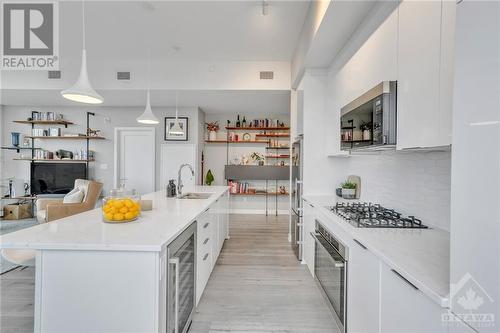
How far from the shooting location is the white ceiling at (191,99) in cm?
461

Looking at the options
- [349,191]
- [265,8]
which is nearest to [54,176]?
[265,8]

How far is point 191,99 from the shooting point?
506 centimetres

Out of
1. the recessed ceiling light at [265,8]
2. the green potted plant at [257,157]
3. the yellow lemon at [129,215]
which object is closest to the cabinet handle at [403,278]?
the yellow lemon at [129,215]

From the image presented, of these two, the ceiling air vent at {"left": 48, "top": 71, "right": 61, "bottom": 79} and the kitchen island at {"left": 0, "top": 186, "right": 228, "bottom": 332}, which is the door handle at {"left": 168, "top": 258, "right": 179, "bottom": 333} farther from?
the ceiling air vent at {"left": 48, "top": 71, "right": 61, "bottom": 79}

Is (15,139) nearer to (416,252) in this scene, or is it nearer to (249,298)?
(249,298)

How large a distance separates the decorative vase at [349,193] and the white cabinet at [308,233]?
0.46m

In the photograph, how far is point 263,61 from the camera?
14.3ft

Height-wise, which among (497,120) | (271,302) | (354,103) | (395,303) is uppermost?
(354,103)

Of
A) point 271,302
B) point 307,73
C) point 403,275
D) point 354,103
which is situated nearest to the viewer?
point 403,275

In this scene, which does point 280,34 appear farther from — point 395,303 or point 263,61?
point 395,303

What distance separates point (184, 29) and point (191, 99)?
5.99ft

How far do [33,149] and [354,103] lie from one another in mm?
7035

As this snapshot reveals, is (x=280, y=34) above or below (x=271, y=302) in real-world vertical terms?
above

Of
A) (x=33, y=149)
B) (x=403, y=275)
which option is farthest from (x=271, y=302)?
(x=33, y=149)
